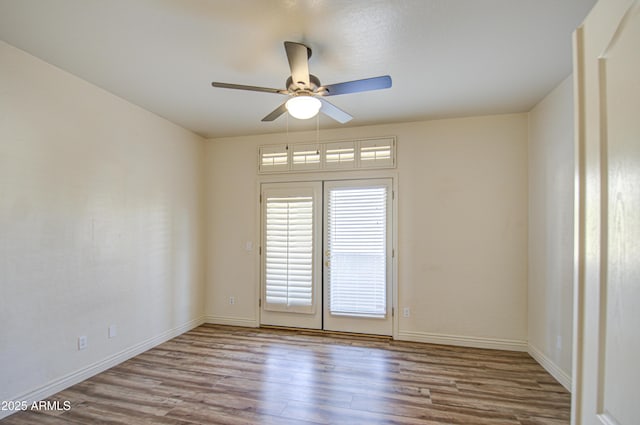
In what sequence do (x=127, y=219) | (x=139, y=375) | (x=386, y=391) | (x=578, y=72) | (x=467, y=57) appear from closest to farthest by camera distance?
(x=578, y=72), (x=467, y=57), (x=386, y=391), (x=139, y=375), (x=127, y=219)

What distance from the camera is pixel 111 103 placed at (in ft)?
10.3

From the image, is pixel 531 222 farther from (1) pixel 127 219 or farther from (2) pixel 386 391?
(1) pixel 127 219

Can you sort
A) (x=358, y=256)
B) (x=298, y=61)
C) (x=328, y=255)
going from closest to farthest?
(x=298, y=61)
(x=358, y=256)
(x=328, y=255)

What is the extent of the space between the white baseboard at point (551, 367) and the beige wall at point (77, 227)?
430 cm

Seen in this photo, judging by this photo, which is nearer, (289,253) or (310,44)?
(310,44)

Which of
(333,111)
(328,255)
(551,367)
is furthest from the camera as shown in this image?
(328,255)

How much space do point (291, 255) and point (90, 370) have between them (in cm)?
243

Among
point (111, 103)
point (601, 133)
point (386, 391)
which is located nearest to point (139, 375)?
point (386, 391)

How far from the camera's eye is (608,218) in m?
0.82

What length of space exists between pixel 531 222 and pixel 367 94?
7.81 feet

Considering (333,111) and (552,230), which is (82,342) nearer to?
(333,111)

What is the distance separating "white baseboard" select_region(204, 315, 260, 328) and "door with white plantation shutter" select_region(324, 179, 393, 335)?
1086mm

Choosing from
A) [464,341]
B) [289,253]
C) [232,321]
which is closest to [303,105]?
[289,253]

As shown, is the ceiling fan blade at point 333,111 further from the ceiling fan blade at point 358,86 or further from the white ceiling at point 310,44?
the white ceiling at point 310,44
